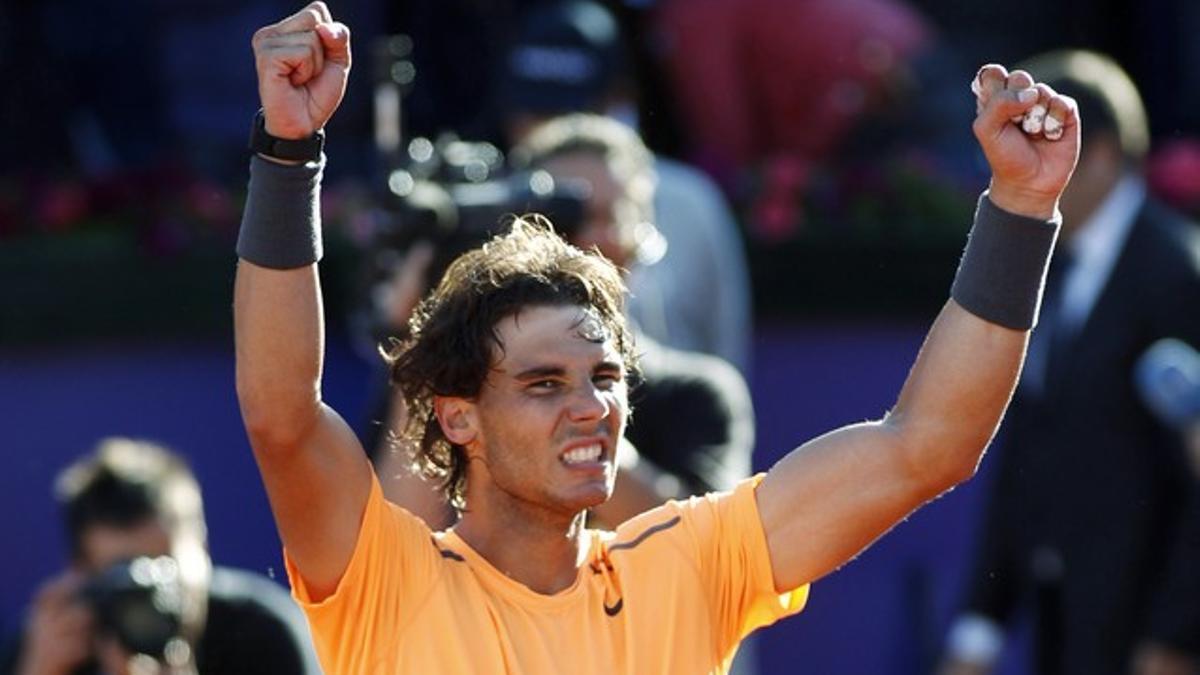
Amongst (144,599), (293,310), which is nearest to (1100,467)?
(144,599)

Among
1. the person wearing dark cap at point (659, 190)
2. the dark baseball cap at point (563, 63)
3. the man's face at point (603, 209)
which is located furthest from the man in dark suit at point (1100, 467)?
the man's face at point (603, 209)

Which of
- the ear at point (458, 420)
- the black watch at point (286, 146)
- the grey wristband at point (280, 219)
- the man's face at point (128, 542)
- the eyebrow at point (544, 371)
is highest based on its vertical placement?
the black watch at point (286, 146)

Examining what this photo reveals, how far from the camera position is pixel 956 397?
4.01 meters

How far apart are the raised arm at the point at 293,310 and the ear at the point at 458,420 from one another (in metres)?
0.28

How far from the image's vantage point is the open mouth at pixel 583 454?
4004 millimetres

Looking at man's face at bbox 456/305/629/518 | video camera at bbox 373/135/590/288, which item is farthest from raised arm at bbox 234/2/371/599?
video camera at bbox 373/135/590/288

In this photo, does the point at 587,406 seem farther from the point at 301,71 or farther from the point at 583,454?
the point at 301,71

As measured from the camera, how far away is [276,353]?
12.5 ft

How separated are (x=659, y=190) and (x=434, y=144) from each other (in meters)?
0.70

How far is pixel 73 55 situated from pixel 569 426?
454 centimetres

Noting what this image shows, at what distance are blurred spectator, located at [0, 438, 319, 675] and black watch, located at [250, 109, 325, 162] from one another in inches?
56.5

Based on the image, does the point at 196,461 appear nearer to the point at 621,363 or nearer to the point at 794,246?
the point at 794,246

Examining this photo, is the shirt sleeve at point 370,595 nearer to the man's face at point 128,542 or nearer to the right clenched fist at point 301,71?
the right clenched fist at point 301,71

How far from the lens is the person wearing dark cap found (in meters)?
7.11
